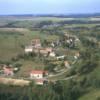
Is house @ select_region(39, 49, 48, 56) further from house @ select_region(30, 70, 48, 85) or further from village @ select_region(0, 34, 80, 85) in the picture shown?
house @ select_region(30, 70, 48, 85)

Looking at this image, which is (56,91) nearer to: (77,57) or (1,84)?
(1,84)


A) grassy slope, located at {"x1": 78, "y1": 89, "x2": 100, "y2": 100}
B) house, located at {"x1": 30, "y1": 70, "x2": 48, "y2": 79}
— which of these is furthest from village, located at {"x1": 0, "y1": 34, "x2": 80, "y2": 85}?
grassy slope, located at {"x1": 78, "y1": 89, "x2": 100, "y2": 100}

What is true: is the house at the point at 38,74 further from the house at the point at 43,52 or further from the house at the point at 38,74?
the house at the point at 43,52

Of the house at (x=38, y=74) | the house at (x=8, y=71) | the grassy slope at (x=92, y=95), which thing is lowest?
the house at (x=8, y=71)

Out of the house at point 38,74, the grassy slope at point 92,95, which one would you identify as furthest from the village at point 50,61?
the grassy slope at point 92,95

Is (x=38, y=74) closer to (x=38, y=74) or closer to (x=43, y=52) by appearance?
(x=38, y=74)

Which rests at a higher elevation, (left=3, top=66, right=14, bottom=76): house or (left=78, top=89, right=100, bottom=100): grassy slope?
(left=78, top=89, right=100, bottom=100): grassy slope

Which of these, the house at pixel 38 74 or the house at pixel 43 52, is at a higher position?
the house at pixel 38 74

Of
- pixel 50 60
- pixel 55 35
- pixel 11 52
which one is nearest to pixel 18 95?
pixel 50 60

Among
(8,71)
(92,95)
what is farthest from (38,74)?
(92,95)
